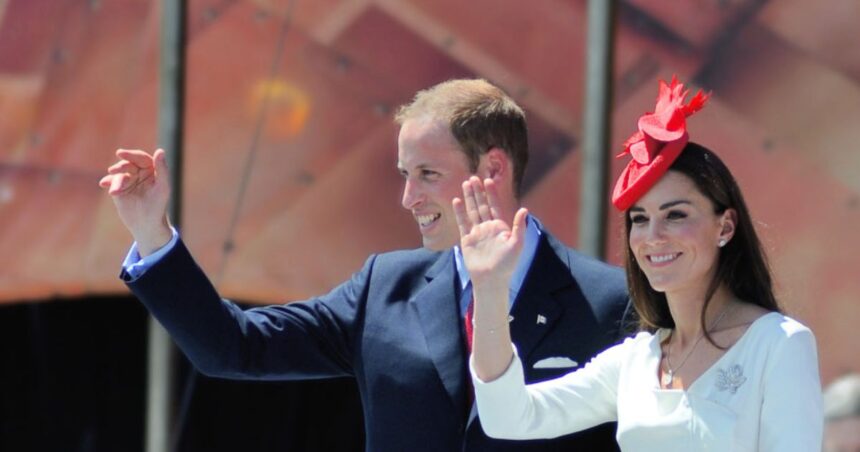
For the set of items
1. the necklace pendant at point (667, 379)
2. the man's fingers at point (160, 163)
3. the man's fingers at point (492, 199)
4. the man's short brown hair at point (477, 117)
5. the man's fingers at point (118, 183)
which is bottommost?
the man's fingers at point (118, 183)

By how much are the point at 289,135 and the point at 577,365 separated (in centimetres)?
255

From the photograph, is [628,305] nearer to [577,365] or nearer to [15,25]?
[577,365]

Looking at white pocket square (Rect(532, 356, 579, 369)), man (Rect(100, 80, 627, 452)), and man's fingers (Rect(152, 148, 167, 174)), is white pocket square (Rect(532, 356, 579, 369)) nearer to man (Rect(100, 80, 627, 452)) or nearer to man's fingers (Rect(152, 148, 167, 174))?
man (Rect(100, 80, 627, 452))

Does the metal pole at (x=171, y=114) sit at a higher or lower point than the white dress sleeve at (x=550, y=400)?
higher

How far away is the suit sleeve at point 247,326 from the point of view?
2447 millimetres

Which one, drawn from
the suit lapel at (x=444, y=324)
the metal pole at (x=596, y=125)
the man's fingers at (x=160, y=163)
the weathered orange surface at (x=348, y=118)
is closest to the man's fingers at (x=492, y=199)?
the suit lapel at (x=444, y=324)

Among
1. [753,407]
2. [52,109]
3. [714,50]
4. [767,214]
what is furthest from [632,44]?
[753,407]

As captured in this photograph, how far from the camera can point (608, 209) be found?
176 inches

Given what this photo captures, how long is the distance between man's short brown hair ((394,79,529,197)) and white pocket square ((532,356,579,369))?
313mm

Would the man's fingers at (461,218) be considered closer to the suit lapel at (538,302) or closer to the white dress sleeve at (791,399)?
the suit lapel at (538,302)

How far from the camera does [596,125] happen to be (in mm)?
4426

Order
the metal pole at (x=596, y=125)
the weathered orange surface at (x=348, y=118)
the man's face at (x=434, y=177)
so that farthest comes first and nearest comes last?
1. the metal pole at (x=596, y=125)
2. the weathered orange surface at (x=348, y=118)
3. the man's face at (x=434, y=177)

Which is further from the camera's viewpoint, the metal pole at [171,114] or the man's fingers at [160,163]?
the metal pole at [171,114]

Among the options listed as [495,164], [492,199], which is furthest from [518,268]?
[492,199]
